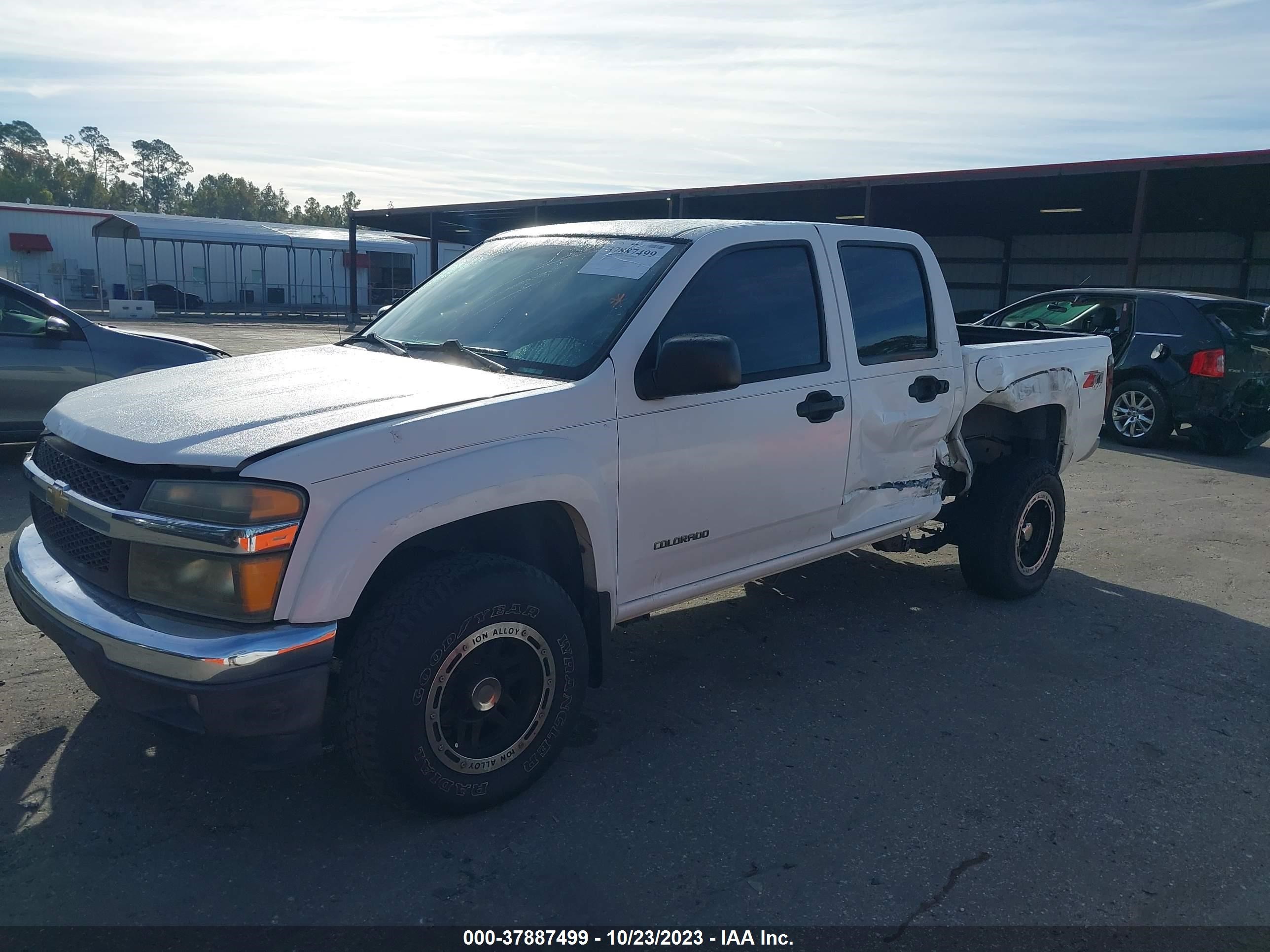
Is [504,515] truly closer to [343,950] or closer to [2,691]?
[343,950]

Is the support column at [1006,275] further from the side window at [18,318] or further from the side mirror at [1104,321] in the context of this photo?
the side window at [18,318]

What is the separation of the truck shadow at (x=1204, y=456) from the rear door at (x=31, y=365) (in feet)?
34.8

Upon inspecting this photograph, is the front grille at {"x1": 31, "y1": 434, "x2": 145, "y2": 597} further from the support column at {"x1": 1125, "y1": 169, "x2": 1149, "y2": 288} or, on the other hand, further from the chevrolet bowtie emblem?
the support column at {"x1": 1125, "y1": 169, "x2": 1149, "y2": 288}

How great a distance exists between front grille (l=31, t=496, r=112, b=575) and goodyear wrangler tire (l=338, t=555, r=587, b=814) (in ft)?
2.74

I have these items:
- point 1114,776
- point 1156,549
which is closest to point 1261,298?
point 1156,549

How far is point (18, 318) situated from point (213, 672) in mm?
6695

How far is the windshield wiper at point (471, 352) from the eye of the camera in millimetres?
3673

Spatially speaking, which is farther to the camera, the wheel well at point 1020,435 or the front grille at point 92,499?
the wheel well at point 1020,435

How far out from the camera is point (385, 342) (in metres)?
4.23

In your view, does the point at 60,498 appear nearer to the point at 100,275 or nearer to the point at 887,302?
the point at 887,302

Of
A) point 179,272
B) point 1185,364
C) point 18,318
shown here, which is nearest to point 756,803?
point 18,318

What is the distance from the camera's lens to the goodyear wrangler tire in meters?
2.87

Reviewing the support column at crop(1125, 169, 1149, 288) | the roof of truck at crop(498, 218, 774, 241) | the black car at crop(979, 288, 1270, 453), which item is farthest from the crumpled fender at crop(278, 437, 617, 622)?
the support column at crop(1125, 169, 1149, 288)

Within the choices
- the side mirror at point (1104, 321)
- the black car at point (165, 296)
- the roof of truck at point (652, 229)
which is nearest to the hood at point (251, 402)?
the roof of truck at point (652, 229)
